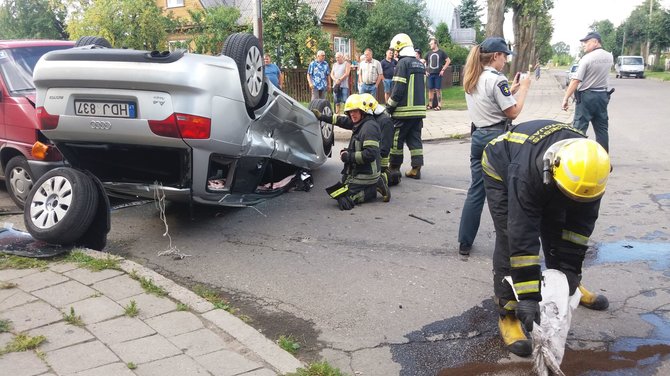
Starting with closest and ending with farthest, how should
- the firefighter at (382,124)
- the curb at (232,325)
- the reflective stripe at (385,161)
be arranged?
the curb at (232,325) → the firefighter at (382,124) → the reflective stripe at (385,161)

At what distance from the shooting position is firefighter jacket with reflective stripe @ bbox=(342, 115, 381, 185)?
21.7 ft

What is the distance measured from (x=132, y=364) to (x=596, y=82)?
23.7 ft

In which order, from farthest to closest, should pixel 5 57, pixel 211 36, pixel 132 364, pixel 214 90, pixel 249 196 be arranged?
pixel 211 36 → pixel 5 57 → pixel 249 196 → pixel 214 90 → pixel 132 364

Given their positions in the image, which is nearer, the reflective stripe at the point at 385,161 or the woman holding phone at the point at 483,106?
the woman holding phone at the point at 483,106

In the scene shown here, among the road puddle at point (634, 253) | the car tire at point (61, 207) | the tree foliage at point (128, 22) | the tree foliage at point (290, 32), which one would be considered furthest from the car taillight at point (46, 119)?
the tree foliage at point (128, 22)

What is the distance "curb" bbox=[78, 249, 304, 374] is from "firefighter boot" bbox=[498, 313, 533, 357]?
1223 mm

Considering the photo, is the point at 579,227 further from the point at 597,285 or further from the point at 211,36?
the point at 211,36

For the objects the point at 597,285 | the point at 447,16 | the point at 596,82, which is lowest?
the point at 597,285

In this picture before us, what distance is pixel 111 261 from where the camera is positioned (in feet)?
14.7

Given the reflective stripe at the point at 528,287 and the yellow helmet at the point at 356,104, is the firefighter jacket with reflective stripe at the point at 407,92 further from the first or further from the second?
the reflective stripe at the point at 528,287

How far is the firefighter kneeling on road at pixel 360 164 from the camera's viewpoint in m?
6.61

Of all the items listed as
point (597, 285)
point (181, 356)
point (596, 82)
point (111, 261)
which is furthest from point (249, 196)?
point (596, 82)

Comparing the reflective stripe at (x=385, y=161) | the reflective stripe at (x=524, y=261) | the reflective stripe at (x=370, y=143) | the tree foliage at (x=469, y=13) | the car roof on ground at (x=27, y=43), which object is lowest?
the reflective stripe at (x=385, y=161)

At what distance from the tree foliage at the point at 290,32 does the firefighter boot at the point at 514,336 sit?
59.6ft
